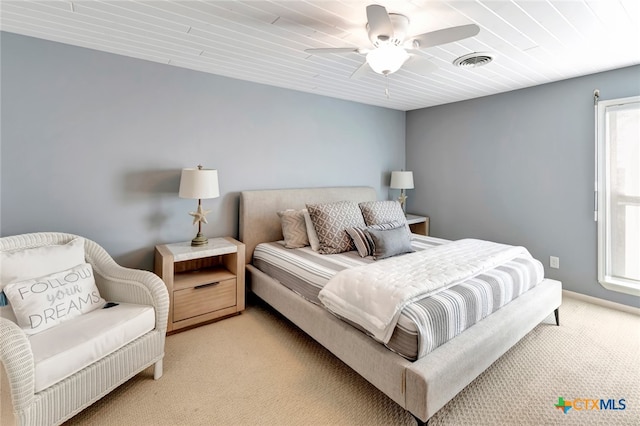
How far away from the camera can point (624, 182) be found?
2926 mm

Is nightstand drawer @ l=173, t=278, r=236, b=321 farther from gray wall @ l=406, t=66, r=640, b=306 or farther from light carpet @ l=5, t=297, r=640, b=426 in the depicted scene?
gray wall @ l=406, t=66, r=640, b=306

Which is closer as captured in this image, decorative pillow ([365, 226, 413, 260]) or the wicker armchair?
the wicker armchair

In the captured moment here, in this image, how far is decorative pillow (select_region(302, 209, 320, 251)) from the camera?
2976 mm

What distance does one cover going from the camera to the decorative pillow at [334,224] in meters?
2.90

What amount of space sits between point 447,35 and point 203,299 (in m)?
2.62

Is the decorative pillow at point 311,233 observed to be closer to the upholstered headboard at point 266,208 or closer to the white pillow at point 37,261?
the upholstered headboard at point 266,208

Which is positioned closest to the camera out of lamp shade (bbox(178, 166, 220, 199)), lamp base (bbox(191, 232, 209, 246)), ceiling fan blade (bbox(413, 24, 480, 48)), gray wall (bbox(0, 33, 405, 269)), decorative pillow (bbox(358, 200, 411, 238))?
ceiling fan blade (bbox(413, 24, 480, 48))

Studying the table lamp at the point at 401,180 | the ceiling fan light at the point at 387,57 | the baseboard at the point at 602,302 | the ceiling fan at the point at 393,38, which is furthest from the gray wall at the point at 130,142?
the baseboard at the point at 602,302

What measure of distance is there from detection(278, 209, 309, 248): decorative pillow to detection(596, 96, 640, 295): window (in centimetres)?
297

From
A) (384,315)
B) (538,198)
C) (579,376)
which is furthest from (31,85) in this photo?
(538,198)

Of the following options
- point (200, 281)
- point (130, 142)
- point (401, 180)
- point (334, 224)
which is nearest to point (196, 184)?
point (130, 142)

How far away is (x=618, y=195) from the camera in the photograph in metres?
2.97

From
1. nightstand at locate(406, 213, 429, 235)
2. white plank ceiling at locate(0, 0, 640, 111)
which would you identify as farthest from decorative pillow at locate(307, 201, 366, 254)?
nightstand at locate(406, 213, 429, 235)

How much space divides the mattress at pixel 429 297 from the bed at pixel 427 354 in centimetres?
5
